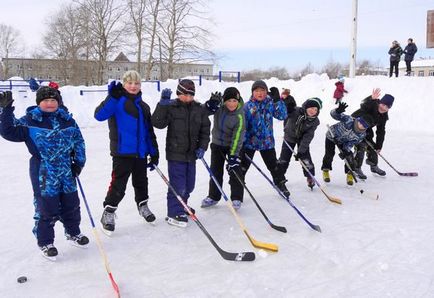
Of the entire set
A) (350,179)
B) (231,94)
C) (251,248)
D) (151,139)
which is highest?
(231,94)

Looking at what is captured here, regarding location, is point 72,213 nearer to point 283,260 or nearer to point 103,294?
point 103,294

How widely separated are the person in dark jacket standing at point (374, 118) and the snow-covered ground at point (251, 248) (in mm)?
328

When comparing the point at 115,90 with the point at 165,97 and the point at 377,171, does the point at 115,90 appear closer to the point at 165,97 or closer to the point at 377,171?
the point at 165,97

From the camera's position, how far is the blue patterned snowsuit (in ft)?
10.6

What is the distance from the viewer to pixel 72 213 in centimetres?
355

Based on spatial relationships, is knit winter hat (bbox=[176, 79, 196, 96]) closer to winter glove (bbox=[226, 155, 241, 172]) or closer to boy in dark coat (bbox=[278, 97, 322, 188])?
winter glove (bbox=[226, 155, 241, 172])

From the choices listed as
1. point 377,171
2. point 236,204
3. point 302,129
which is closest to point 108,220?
point 236,204

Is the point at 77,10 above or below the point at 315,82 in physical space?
above

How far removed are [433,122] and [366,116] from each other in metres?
7.99

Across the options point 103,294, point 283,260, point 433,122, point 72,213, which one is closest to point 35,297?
point 103,294

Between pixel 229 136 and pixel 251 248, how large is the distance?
4.73 feet

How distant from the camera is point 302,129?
5375 mm

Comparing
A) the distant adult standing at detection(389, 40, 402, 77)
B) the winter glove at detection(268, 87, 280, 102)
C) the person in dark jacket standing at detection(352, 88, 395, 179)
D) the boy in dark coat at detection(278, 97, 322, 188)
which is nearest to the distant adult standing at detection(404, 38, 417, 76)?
the distant adult standing at detection(389, 40, 402, 77)

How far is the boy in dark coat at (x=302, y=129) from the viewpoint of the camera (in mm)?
5258
